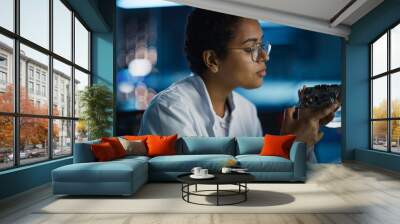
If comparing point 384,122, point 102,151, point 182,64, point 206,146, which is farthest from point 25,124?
point 384,122

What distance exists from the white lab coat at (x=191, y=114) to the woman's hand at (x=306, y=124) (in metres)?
0.66

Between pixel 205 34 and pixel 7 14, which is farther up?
pixel 205 34

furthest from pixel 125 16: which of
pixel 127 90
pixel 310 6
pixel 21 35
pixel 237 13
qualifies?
pixel 310 6

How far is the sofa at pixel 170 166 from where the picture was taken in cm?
488

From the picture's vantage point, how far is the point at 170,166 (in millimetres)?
6035

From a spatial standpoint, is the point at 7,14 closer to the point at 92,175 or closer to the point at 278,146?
the point at 92,175

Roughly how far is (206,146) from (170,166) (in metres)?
1.05

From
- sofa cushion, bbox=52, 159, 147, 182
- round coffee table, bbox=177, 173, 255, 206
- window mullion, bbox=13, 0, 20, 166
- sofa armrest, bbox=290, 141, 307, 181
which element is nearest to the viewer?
round coffee table, bbox=177, 173, 255, 206

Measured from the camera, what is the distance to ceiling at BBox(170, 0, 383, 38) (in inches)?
291

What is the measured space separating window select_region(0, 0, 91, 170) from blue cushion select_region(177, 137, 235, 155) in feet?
7.31

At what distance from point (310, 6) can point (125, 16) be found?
3.99 metres

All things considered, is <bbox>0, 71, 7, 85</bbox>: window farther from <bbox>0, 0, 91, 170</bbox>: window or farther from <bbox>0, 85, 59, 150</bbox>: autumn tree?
<bbox>0, 85, 59, 150</bbox>: autumn tree

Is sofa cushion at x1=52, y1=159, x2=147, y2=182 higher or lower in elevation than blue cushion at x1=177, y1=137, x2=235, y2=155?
lower

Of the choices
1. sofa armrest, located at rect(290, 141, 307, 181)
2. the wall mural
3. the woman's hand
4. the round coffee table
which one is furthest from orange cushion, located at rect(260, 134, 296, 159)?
the woman's hand
